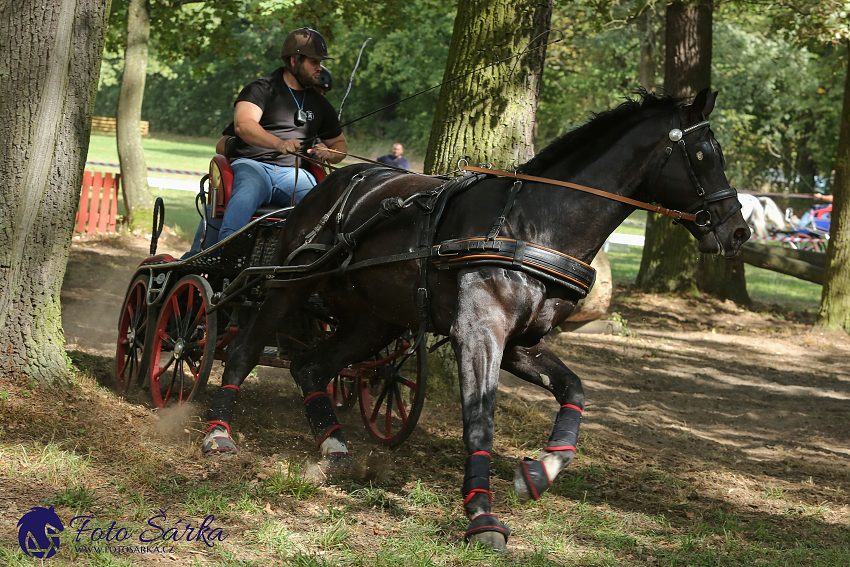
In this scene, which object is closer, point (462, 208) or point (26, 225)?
point (462, 208)

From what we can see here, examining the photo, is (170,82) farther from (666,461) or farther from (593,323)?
(666,461)

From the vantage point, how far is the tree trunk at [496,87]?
6.21 meters

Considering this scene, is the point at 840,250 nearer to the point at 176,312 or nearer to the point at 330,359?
the point at 330,359

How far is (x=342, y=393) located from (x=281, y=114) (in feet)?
6.92

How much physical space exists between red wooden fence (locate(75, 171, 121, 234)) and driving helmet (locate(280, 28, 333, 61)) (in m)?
10.2

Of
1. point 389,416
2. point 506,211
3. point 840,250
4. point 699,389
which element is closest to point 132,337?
point 389,416

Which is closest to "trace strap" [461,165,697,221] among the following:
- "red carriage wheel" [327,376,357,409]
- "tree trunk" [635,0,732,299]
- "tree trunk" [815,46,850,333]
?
"red carriage wheel" [327,376,357,409]

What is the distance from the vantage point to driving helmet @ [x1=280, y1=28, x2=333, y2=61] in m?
5.45

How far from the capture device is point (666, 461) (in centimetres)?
561

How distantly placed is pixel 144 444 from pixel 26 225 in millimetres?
1574

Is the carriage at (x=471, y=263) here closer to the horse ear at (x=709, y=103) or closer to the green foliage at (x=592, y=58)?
the horse ear at (x=709, y=103)

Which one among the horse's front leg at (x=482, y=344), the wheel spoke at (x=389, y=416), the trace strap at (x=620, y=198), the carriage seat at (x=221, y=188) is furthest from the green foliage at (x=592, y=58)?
the horse's front leg at (x=482, y=344)

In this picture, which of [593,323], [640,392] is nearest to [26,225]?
[640,392]

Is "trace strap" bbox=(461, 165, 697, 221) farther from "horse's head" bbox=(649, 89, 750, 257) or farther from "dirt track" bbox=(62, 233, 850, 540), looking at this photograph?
"dirt track" bbox=(62, 233, 850, 540)
